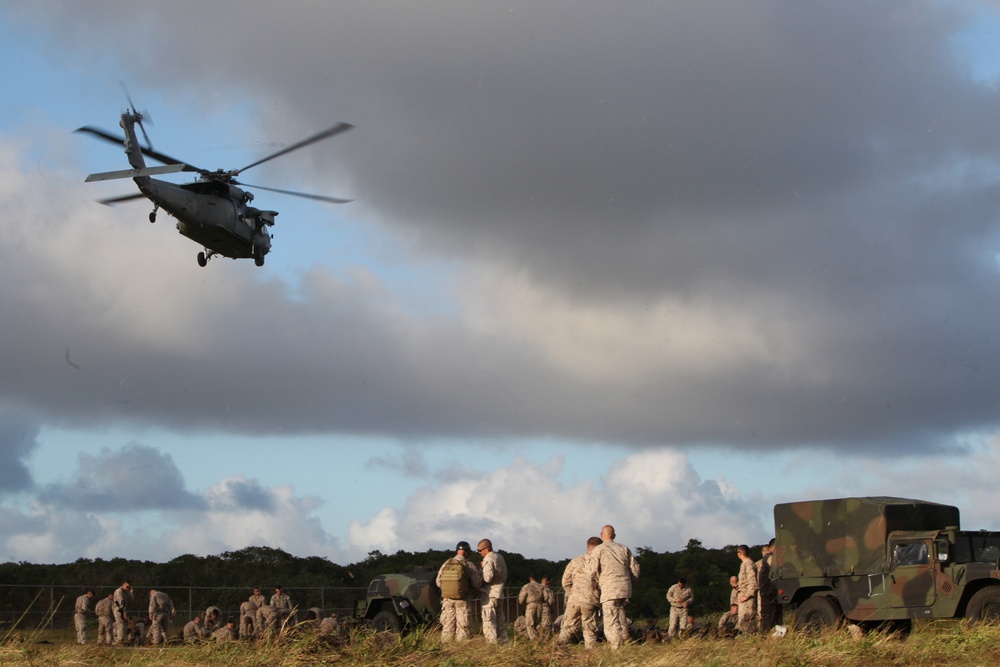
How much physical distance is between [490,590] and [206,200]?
45.9 ft

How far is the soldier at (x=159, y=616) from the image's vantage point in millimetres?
21906

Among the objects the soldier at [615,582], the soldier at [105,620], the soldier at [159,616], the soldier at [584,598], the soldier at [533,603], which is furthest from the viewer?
the soldier at [105,620]

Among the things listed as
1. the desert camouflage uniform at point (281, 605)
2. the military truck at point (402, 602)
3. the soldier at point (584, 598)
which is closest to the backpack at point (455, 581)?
the soldier at point (584, 598)

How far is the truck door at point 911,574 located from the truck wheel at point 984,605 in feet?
2.21

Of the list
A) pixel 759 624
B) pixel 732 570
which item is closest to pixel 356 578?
pixel 732 570

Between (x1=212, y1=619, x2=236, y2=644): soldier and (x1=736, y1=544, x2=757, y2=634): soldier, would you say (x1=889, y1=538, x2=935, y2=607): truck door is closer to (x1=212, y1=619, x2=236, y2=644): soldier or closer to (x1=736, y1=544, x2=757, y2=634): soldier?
(x1=736, y1=544, x2=757, y2=634): soldier

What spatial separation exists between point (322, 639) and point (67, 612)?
19798 mm

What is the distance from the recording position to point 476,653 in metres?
11.0

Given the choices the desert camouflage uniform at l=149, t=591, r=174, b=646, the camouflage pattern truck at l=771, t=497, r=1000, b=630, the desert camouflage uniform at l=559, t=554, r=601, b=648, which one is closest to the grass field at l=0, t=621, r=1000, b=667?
the desert camouflage uniform at l=559, t=554, r=601, b=648

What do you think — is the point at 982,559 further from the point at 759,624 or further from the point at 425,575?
the point at 425,575

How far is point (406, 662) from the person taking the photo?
10.3 meters

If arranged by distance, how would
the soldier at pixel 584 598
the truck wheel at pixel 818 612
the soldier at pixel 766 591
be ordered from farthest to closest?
the soldier at pixel 766 591, the truck wheel at pixel 818 612, the soldier at pixel 584 598

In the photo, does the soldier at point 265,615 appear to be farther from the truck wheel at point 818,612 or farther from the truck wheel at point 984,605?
the truck wheel at point 984,605

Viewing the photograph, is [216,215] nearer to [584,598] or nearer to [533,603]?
[533,603]
